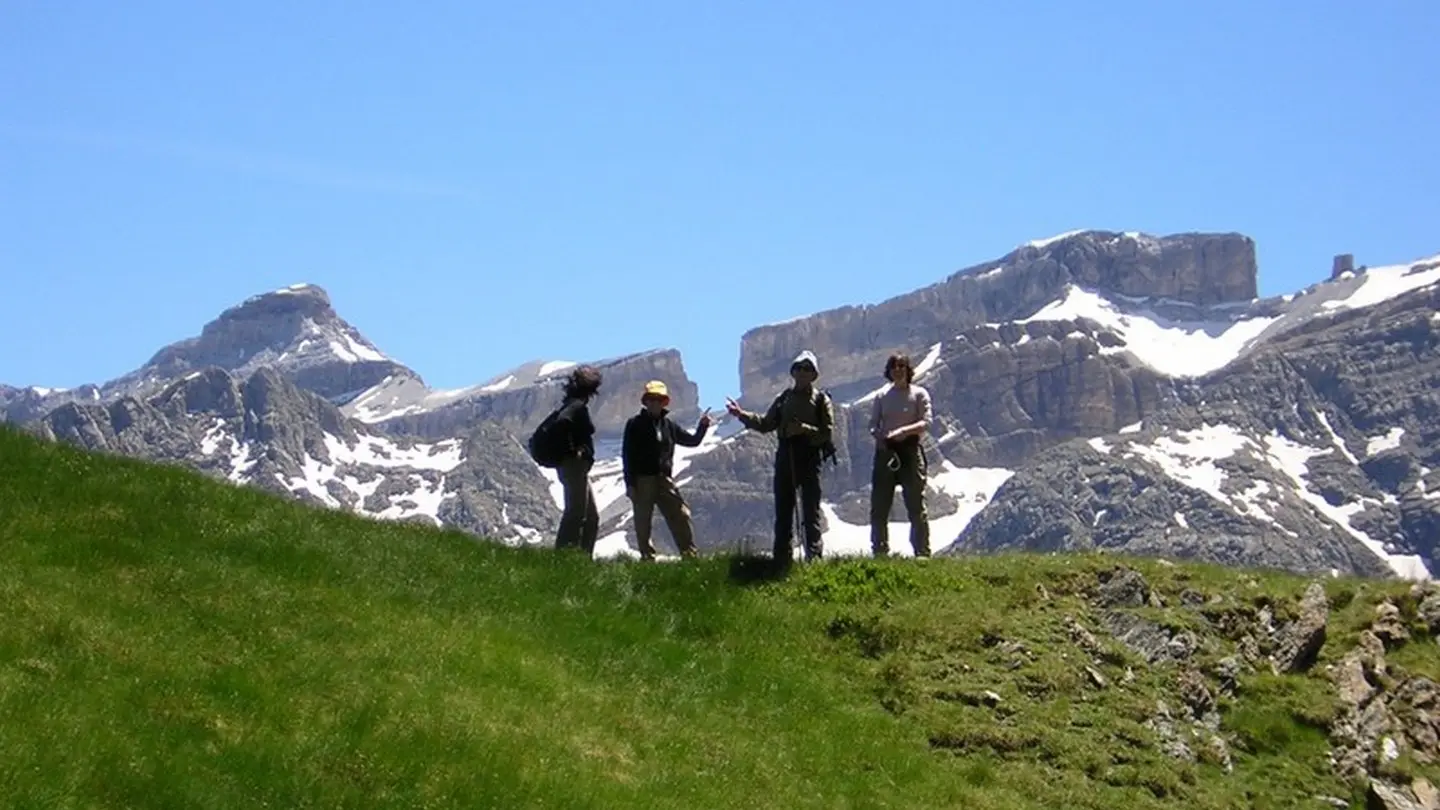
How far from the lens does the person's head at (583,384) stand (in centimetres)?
2559

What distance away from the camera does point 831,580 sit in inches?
935

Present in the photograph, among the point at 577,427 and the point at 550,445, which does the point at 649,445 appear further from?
the point at 550,445

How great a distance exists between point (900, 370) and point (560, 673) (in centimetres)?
935

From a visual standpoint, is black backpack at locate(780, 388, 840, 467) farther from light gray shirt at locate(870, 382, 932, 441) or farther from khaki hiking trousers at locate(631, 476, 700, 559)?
khaki hiking trousers at locate(631, 476, 700, 559)

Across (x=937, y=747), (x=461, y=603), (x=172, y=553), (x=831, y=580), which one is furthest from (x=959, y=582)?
(x=172, y=553)

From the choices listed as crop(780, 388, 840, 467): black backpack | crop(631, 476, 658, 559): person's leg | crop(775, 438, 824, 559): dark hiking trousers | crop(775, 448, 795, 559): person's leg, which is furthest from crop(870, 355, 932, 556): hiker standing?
crop(631, 476, 658, 559): person's leg

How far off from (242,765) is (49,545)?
5.17m

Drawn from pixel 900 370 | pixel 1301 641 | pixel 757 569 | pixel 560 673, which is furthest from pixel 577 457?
pixel 1301 641

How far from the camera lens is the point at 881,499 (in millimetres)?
26859

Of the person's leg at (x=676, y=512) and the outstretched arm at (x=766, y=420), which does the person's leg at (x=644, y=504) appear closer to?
the person's leg at (x=676, y=512)

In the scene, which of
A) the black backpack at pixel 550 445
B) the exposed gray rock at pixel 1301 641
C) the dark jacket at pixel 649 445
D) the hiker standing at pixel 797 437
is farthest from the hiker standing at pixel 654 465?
the exposed gray rock at pixel 1301 641

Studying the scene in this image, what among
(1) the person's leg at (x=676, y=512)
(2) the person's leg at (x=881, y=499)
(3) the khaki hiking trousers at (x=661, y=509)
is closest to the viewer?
(2) the person's leg at (x=881, y=499)

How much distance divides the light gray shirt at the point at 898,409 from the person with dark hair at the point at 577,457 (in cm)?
420

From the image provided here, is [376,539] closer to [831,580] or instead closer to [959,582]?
[831,580]
